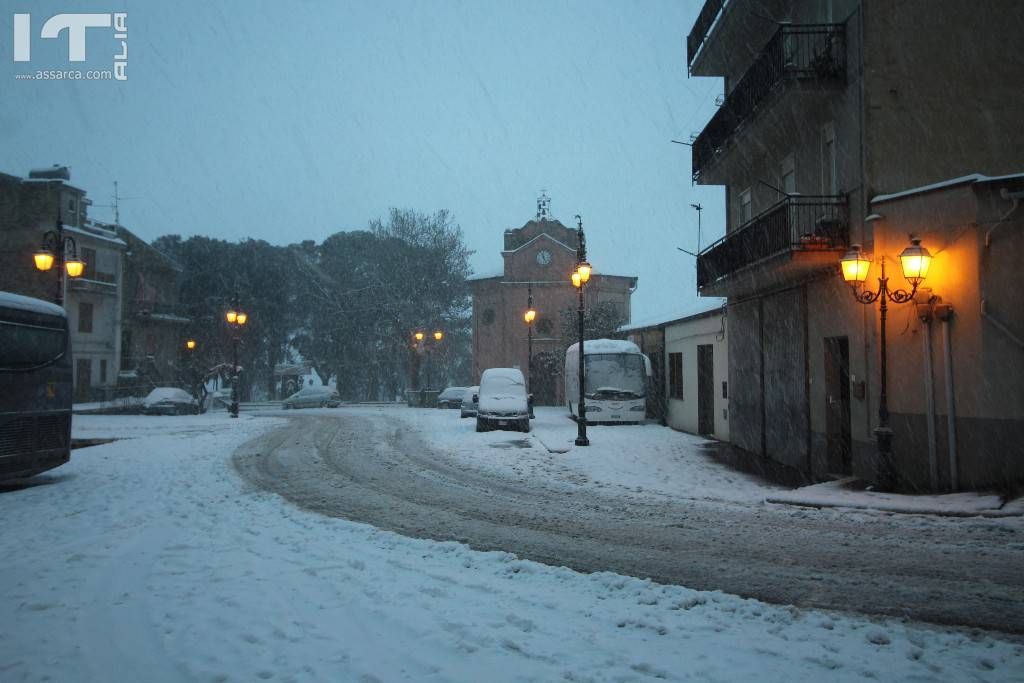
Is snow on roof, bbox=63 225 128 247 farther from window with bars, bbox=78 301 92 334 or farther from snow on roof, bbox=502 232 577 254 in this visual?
snow on roof, bbox=502 232 577 254

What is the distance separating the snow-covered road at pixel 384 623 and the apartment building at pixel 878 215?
20.1 feet

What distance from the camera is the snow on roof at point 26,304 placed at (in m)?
10.4

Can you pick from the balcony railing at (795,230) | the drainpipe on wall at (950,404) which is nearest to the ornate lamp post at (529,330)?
the balcony railing at (795,230)

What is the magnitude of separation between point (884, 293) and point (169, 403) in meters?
31.7

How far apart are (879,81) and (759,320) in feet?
20.2

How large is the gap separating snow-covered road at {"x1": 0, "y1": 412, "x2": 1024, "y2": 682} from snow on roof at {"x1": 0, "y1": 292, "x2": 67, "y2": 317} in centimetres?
460

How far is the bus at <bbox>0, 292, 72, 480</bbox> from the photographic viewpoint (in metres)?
10.1

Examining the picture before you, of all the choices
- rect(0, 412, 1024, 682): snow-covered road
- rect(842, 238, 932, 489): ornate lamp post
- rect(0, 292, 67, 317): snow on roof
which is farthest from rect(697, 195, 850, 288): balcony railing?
rect(0, 292, 67, 317): snow on roof

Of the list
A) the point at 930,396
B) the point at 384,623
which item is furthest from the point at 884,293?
the point at 384,623

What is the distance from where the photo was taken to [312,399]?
40.5 meters

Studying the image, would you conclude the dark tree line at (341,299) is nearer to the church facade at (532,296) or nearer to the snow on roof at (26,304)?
the church facade at (532,296)

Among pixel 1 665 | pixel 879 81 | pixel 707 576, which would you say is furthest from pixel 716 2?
pixel 1 665

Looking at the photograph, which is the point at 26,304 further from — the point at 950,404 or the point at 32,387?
the point at 950,404

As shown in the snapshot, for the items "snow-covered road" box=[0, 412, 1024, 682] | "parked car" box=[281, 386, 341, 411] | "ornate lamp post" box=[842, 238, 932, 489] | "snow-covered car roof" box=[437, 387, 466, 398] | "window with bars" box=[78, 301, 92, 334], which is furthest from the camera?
"parked car" box=[281, 386, 341, 411]
